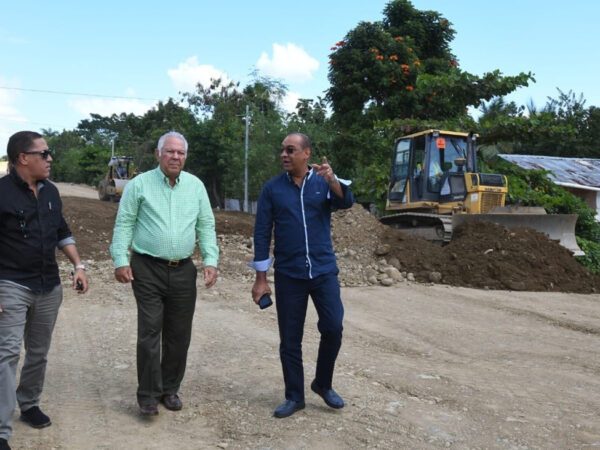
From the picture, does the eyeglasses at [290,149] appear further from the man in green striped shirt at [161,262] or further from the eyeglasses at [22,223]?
the eyeglasses at [22,223]

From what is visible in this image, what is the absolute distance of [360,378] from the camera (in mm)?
5250

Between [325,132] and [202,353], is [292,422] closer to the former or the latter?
[202,353]

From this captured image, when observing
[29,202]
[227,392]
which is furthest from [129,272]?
[227,392]

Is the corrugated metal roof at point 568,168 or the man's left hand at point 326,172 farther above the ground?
the corrugated metal roof at point 568,168

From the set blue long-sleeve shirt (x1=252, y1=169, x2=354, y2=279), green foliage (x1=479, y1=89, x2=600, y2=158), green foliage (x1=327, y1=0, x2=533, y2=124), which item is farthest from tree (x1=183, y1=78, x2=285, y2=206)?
blue long-sleeve shirt (x1=252, y1=169, x2=354, y2=279)

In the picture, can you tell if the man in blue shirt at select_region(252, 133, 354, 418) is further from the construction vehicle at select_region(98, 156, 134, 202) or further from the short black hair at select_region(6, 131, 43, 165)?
the construction vehicle at select_region(98, 156, 134, 202)

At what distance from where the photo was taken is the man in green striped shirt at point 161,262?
4008 mm

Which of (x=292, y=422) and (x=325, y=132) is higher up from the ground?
(x=325, y=132)

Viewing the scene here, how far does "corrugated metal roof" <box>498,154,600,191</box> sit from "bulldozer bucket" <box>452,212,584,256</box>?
1225cm

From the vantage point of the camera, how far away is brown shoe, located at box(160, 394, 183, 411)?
4.27 meters

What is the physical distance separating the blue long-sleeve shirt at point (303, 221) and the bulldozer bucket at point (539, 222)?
32.0ft

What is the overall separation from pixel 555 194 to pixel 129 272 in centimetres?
1882

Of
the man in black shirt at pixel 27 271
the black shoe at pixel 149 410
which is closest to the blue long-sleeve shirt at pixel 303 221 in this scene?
the black shoe at pixel 149 410

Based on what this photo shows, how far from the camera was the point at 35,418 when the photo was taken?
3.98 metres
